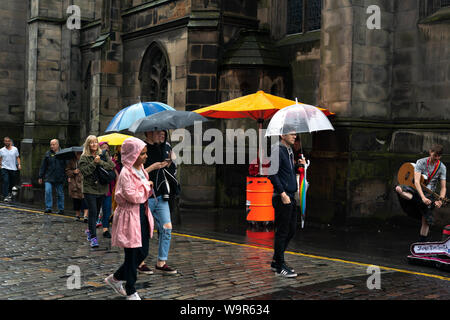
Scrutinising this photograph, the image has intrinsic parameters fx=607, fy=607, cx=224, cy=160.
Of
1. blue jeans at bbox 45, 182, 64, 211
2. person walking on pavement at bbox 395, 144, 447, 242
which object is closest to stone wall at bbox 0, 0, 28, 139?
blue jeans at bbox 45, 182, 64, 211

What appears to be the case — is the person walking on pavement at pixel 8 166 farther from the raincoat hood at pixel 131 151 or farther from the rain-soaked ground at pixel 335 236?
the raincoat hood at pixel 131 151

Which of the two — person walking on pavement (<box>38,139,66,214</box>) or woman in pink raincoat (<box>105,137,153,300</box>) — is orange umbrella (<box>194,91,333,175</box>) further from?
woman in pink raincoat (<box>105,137,153,300</box>)

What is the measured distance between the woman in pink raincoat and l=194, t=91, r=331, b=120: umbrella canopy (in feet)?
17.8

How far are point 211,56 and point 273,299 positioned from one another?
1044 centimetres

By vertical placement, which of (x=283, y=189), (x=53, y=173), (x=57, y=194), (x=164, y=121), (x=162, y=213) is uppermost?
(x=164, y=121)

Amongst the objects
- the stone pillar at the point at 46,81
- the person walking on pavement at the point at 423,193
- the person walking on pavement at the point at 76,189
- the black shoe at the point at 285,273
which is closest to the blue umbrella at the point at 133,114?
the black shoe at the point at 285,273

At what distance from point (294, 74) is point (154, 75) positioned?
518cm

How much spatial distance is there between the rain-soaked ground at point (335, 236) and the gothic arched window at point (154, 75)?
5434mm

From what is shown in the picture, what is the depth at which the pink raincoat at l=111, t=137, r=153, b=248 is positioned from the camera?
6199 mm

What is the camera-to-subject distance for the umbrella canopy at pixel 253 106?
11.6m

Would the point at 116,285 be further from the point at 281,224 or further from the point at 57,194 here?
the point at 57,194

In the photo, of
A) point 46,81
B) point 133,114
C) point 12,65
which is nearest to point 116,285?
point 133,114

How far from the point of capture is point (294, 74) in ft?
52.0
